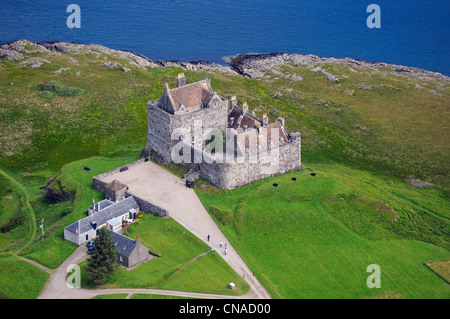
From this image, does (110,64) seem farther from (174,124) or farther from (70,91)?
(174,124)

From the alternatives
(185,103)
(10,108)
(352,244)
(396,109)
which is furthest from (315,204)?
(10,108)

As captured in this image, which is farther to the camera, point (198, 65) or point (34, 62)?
point (198, 65)

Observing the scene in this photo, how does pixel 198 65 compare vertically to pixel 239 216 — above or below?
above

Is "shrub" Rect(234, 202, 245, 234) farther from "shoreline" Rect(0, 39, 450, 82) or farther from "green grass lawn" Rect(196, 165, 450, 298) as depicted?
"shoreline" Rect(0, 39, 450, 82)

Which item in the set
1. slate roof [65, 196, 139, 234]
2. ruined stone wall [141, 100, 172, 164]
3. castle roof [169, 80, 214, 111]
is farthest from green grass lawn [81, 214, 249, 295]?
castle roof [169, 80, 214, 111]

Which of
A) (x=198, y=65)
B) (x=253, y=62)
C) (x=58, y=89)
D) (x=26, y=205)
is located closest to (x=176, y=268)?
(x=26, y=205)

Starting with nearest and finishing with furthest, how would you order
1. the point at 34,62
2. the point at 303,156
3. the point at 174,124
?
the point at 174,124
the point at 303,156
the point at 34,62
